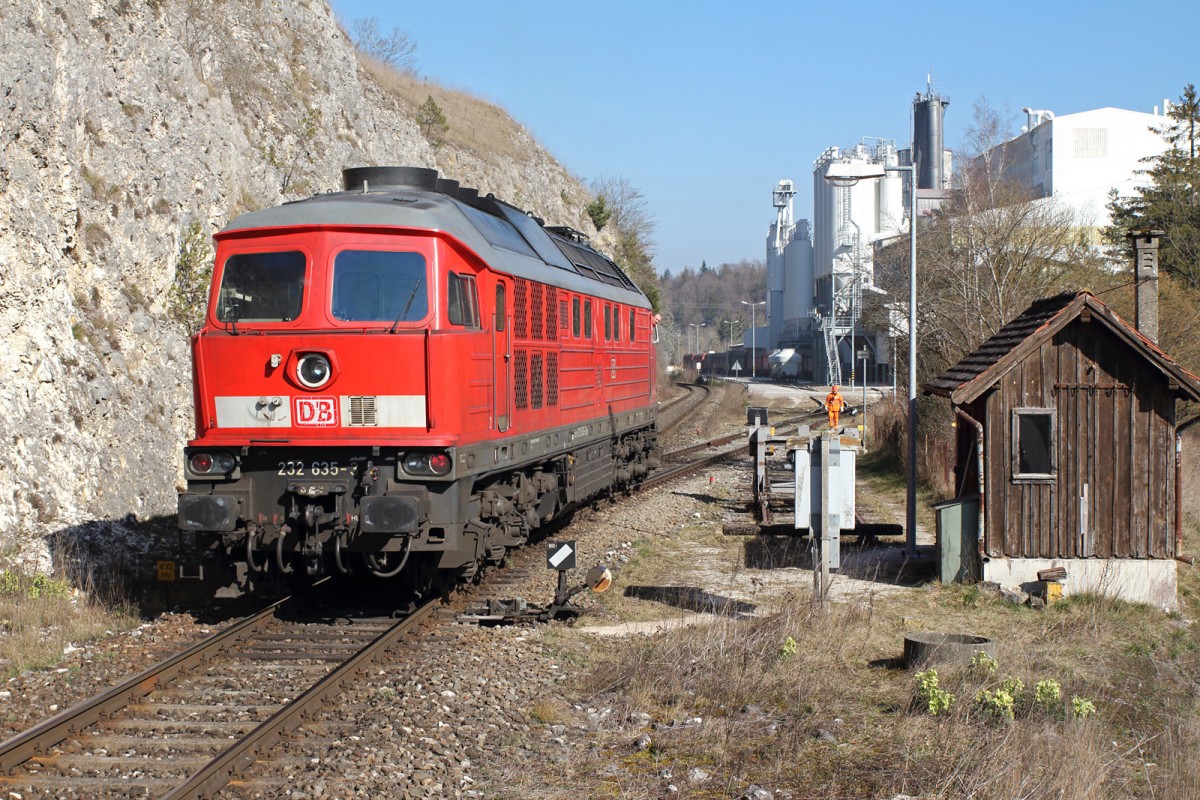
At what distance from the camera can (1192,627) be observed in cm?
1168

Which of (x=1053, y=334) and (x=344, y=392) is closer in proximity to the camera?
(x=344, y=392)

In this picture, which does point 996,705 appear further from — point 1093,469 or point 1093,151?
point 1093,151

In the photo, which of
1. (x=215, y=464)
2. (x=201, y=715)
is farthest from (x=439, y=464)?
(x=201, y=715)

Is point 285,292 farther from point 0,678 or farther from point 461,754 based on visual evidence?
point 461,754

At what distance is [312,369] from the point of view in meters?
9.95

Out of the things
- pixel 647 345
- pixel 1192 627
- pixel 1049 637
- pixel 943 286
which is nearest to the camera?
pixel 1049 637

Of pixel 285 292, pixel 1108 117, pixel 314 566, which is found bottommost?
pixel 314 566

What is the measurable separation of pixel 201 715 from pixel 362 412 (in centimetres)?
303

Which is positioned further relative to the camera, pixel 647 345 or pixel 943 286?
pixel 943 286

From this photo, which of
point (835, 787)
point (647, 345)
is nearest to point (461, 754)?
point (835, 787)

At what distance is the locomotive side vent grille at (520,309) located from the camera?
11.7 m

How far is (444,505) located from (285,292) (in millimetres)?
2436

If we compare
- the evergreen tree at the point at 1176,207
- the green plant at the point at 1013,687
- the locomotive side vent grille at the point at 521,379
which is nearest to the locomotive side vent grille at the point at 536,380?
the locomotive side vent grille at the point at 521,379

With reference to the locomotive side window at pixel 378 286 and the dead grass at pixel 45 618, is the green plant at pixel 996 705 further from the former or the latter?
the dead grass at pixel 45 618
